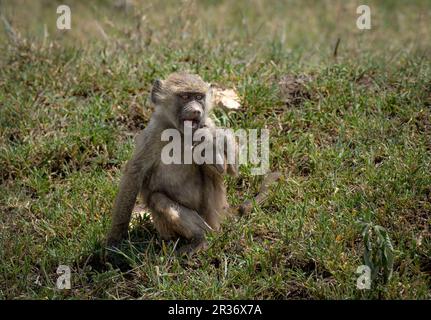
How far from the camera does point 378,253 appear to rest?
4.57 metres

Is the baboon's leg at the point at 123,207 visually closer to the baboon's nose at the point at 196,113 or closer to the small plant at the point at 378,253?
the baboon's nose at the point at 196,113

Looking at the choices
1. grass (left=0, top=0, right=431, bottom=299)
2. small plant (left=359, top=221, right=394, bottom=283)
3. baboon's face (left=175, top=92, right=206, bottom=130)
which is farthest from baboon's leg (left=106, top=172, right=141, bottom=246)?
small plant (left=359, top=221, right=394, bottom=283)

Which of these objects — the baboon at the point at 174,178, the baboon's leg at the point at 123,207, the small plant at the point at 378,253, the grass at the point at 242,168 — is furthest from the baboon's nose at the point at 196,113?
the small plant at the point at 378,253

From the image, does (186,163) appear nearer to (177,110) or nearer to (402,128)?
(177,110)

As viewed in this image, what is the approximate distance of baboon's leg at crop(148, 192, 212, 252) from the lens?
17.4 ft

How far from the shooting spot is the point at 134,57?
7.84m

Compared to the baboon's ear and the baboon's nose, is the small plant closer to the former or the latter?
the baboon's nose

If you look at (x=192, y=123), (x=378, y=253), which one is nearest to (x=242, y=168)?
(x=192, y=123)

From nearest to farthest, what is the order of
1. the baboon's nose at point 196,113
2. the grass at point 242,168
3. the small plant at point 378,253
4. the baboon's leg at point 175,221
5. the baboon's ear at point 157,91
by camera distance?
1. the small plant at point 378,253
2. the grass at point 242,168
3. the baboon's nose at point 196,113
4. the baboon's leg at point 175,221
5. the baboon's ear at point 157,91

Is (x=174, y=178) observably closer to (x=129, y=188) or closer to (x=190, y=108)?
(x=129, y=188)

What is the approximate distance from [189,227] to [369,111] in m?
2.26

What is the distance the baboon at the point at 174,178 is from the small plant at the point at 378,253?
1.20 m

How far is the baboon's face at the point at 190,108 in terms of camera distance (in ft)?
17.1
